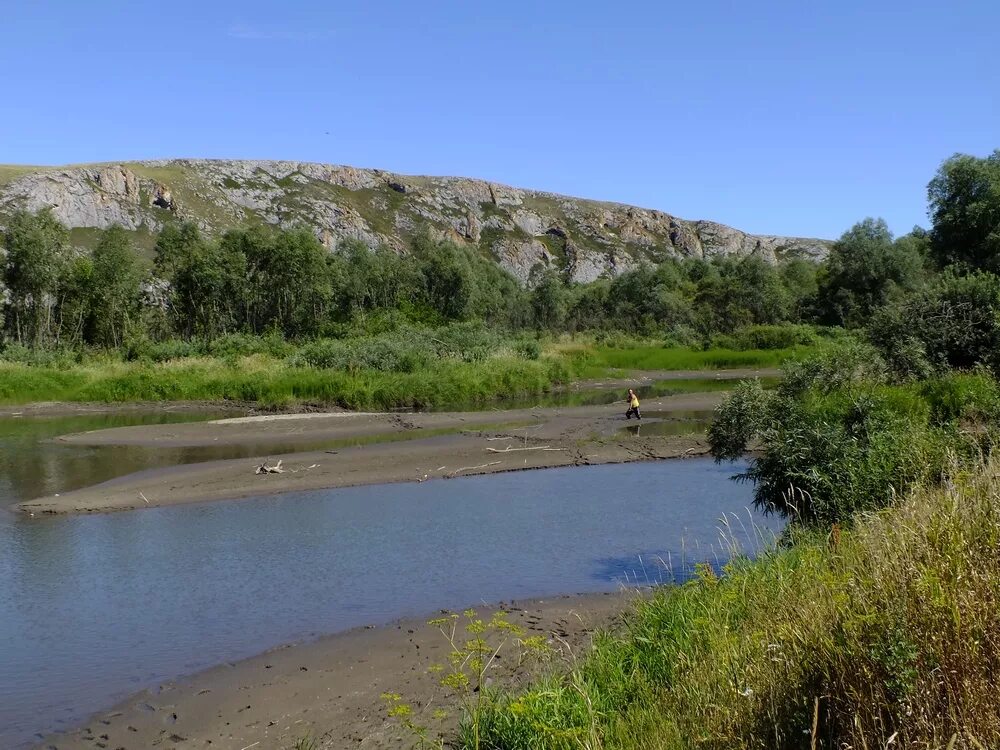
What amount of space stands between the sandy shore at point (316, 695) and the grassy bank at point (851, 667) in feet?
8.16

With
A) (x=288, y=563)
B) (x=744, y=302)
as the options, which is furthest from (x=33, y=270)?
(x=744, y=302)

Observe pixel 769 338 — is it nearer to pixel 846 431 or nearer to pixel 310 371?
pixel 310 371

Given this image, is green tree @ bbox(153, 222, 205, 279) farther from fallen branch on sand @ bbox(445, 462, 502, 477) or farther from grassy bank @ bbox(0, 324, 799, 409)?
fallen branch on sand @ bbox(445, 462, 502, 477)

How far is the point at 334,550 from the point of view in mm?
18688

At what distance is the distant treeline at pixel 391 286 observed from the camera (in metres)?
68.6

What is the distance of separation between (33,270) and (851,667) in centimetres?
7529

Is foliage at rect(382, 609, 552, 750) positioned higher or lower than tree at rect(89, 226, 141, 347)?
lower

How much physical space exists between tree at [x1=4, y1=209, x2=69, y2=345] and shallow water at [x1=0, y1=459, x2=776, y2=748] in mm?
53808

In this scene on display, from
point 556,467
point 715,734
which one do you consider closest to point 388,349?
point 556,467

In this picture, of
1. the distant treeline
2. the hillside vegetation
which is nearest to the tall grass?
the distant treeline

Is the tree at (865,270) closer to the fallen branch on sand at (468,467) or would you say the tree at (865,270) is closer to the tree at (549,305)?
the tree at (549,305)

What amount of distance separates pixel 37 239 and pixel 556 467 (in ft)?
184

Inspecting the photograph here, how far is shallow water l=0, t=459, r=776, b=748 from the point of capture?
12586 millimetres

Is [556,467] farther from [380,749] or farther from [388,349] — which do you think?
[388,349]
